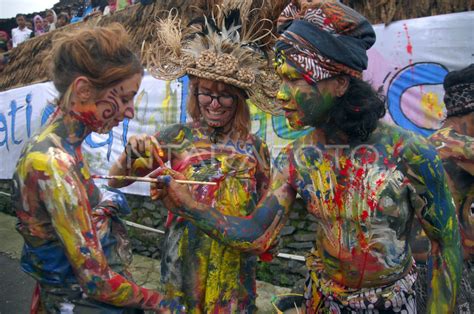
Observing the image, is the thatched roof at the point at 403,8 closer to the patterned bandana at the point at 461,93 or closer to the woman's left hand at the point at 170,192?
the patterned bandana at the point at 461,93

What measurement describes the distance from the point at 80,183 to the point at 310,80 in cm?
101

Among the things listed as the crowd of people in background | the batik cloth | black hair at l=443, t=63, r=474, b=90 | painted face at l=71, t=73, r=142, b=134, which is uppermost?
the crowd of people in background

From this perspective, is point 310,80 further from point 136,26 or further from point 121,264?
point 136,26

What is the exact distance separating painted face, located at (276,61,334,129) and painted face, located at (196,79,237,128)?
2.03ft

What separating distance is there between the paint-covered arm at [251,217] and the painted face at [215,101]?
1.84ft

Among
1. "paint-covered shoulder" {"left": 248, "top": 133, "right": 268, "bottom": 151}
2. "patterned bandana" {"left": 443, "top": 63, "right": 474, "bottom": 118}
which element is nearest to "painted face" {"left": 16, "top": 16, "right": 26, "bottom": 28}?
"paint-covered shoulder" {"left": 248, "top": 133, "right": 268, "bottom": 151}

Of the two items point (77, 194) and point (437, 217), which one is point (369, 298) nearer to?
point (437, 217)

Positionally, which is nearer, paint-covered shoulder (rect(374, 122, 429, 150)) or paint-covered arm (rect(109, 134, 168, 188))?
paint-covered shoulder (rect(374, 122, 429, 150))

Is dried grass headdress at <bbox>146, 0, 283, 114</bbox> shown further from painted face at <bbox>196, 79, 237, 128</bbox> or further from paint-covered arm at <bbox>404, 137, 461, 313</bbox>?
paint-covered arm at <bbox>404, 137, 461, 313</bbox>

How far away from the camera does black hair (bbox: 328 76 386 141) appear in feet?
5.60

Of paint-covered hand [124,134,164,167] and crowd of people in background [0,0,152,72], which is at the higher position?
crowd of people in background [0,0,152,72]

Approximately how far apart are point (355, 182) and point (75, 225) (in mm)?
1126

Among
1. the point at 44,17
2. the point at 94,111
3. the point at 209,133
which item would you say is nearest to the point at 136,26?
the point at 209,133

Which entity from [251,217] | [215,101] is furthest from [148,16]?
[251,217]
